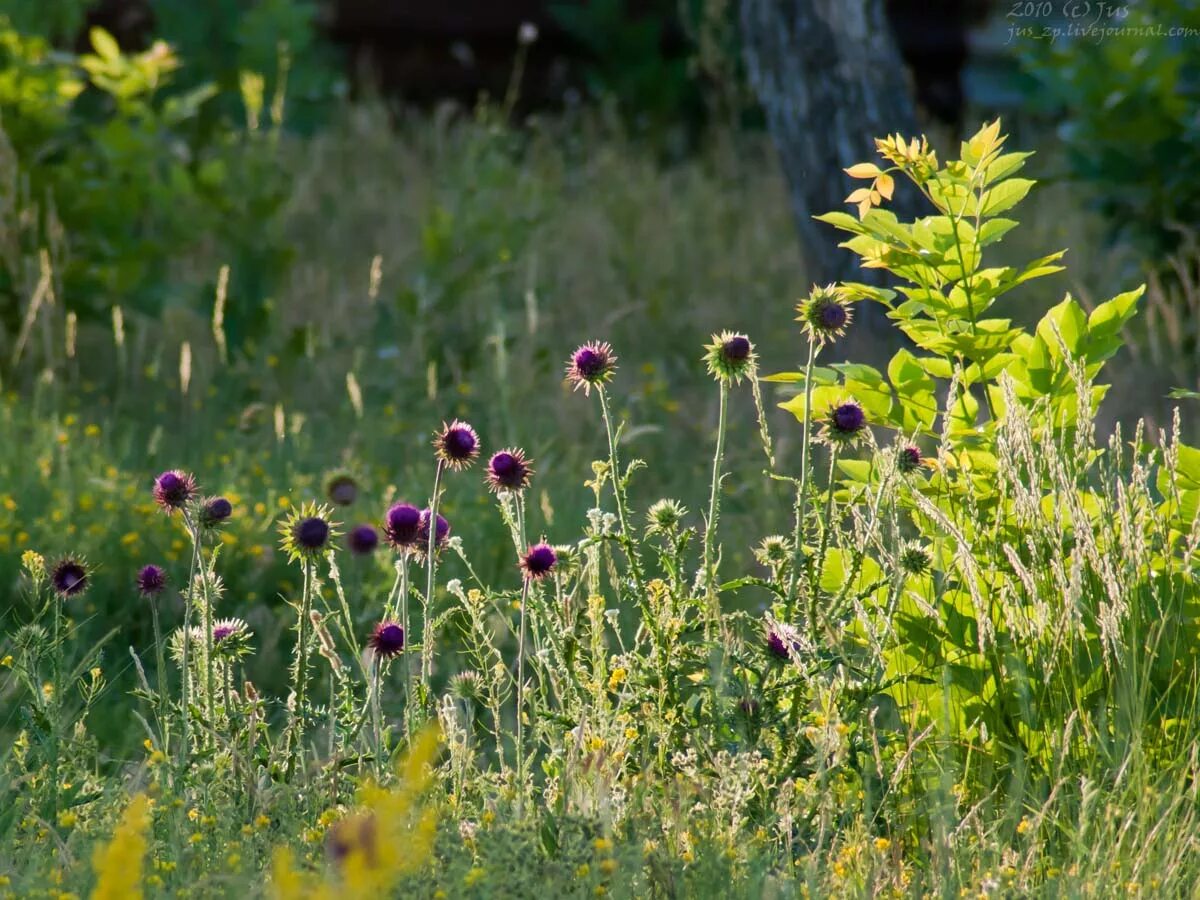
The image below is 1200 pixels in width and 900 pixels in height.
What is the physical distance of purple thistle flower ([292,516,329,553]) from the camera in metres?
2.43

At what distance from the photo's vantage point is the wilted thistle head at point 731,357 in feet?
8.41

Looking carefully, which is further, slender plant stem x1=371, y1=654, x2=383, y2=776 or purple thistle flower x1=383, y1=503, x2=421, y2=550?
purple thistle flower x1=383, y1=503, x2=421, y2=550

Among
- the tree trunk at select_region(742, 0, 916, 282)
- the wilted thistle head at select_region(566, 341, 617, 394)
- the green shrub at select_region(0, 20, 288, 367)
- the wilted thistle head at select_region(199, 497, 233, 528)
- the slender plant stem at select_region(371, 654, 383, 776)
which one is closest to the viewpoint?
the slender plant stem at select_region(371, 654, 383, 776)

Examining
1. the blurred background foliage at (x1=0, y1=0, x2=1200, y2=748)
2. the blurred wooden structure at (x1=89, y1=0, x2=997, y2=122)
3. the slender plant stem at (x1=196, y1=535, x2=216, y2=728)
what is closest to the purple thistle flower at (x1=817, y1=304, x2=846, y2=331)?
the slender plant stem at (x1=196, y1=535, x2=216, y2=728)

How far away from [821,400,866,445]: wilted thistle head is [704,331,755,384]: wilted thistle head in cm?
16

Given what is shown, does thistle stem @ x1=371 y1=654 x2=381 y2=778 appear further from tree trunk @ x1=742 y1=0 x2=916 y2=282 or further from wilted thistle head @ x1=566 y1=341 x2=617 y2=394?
tree trunk @ x1=742 y1=0 x2=916 y2=282

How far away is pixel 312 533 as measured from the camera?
243 cm

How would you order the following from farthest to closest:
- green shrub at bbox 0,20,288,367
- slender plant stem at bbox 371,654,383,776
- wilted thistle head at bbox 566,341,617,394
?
green shrub at bbox 0,20,288,367 < wilted thistle head at bbox 566,341,617,394 < slender plant stem at bbox 371,654,383,776

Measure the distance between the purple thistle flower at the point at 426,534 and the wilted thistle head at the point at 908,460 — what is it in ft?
2.54

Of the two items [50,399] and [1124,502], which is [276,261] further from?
[1124,502]

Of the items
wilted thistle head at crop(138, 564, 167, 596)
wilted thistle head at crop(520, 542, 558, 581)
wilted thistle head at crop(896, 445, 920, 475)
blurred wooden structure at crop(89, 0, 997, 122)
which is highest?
blurred wooden structure at crop(89, 0, 997, 122)

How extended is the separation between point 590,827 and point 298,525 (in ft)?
2.22

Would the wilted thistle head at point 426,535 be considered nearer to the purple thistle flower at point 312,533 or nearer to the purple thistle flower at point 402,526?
the purple thistle flower at point 402,526

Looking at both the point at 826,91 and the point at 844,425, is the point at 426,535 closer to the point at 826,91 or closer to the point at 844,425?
the point at 844,425
